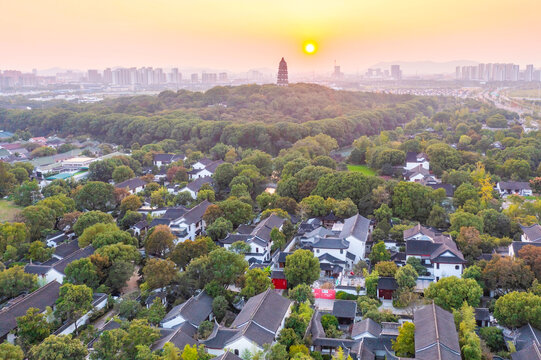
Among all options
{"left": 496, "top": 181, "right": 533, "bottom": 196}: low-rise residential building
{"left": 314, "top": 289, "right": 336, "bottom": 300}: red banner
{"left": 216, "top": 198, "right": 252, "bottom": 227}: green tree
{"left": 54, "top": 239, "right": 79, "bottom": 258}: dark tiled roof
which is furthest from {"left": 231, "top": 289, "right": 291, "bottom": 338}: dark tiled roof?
{"left": 496, "top": 181, "right": 533, "bottom": 196}: low-rise residential building

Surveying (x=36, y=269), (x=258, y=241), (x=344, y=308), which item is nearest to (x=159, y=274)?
(x=258, y=241)

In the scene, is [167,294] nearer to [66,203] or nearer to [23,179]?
[66,203]

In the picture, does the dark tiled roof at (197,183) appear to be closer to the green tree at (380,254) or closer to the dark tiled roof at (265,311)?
the green tree at (380,254)

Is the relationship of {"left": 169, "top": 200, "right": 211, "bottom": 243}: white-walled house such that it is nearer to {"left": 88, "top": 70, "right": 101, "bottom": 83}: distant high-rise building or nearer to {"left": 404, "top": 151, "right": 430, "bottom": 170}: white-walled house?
{"left": 404, "top": 151, "right": 430, "bottom": 170}: white-walled house

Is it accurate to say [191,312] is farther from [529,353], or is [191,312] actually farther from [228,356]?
[529,353]

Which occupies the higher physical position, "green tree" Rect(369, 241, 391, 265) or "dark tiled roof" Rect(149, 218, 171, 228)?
"dark tiled roof" Rect(149, 218, 171, 228)

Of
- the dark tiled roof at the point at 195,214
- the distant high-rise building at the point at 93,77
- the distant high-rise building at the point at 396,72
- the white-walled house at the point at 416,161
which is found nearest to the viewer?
the dark tiled roof at the point at 195,214

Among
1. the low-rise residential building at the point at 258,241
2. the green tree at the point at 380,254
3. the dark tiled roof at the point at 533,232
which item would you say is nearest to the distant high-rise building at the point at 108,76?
the low-rise residential building at the point at 258,241

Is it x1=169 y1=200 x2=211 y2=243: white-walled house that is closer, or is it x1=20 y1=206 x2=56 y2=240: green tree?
x1=169 y1=200 x2=211 y2=243: white-walled house
